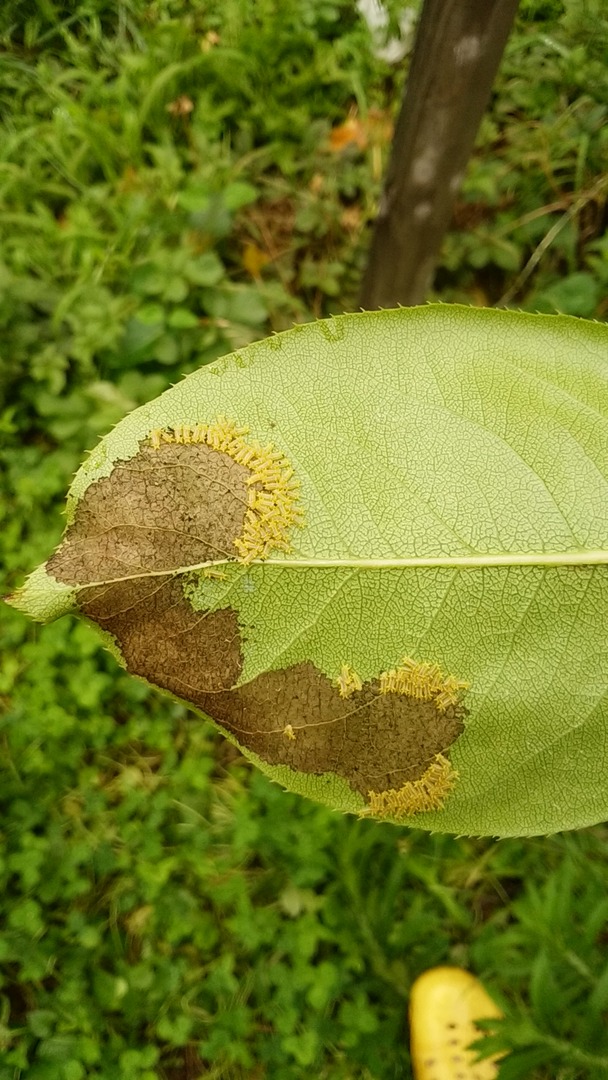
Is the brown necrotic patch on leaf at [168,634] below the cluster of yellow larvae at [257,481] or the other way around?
below

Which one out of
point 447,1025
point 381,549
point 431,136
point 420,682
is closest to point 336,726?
point 420,682

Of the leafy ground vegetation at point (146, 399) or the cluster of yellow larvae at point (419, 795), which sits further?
the leafy ground vegetation at point (146, 399)

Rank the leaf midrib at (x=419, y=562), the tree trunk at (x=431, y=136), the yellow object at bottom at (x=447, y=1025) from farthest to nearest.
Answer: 1. the yellow object at bottom at (x=447, y=1025)
2. the tree trunk at (x=431, y=136)
3. the leaf midrib at (x=419, y=562)

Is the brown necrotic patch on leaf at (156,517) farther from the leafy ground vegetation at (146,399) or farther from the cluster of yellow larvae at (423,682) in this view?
the leafy ground vegetation at (146,399)

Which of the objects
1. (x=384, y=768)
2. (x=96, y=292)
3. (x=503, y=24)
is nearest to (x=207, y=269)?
(x=96, y=292)

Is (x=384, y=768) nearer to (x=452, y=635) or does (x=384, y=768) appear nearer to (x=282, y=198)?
(x=452, y=635)

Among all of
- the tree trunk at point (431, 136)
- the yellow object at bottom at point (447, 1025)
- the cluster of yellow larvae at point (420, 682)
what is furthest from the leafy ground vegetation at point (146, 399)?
the cluster of yellow larvae at point (420, 682)
